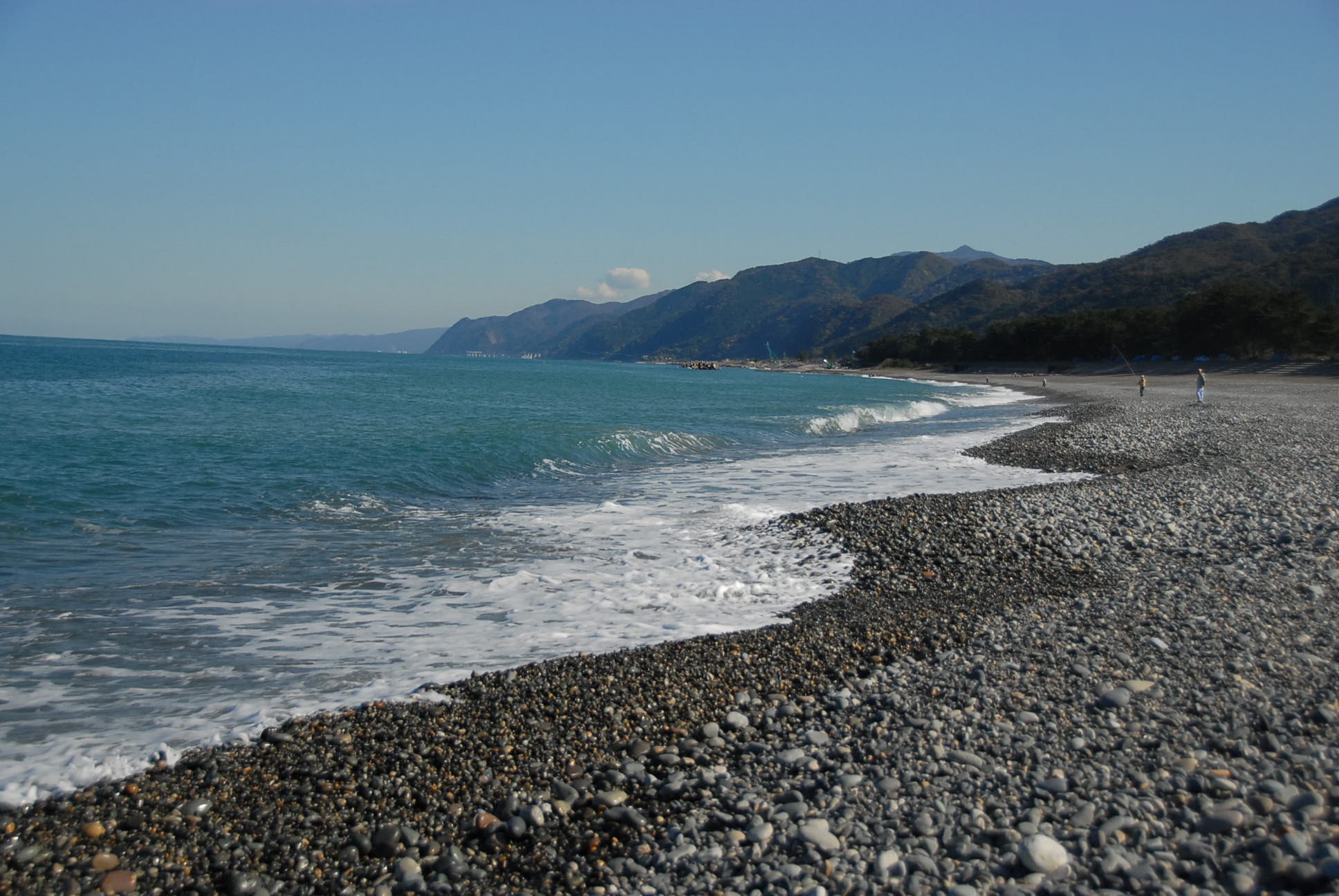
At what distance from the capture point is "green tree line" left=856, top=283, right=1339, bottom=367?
6312 cm

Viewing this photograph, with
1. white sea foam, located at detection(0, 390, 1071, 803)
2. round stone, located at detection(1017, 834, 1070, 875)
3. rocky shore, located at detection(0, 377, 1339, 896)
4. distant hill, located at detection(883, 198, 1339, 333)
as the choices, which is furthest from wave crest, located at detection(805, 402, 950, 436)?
distant hill, located at detection(883, 198, 1339, 333)

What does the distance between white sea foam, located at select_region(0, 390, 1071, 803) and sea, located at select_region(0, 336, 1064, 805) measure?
1.3 inches

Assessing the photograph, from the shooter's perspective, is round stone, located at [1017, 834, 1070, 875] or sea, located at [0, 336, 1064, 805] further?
sea, located at [0, 336, 1064, 805]

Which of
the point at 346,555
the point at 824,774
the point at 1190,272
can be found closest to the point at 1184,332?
the point at 1190,272

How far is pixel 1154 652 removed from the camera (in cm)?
587

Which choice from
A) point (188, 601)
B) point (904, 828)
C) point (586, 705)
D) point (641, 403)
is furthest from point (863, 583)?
point (641, 403)

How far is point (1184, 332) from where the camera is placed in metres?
74.8

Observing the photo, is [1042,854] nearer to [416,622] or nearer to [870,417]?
[416,622]

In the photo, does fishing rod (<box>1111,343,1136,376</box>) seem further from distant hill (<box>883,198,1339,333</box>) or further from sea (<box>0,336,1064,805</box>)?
sea (<box>0,336,1064,805</box>)

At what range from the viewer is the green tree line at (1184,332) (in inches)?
2485

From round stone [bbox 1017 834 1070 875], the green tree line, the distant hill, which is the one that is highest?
the distant hill

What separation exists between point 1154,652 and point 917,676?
1.78m

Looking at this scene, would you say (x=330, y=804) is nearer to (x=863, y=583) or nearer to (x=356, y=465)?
(x=863, y=583)

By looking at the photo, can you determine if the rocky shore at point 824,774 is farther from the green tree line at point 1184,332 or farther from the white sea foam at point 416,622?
the green tree line at point 1184,332
